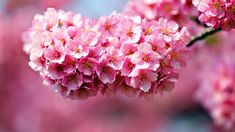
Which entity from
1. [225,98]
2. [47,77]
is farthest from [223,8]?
[225,98]

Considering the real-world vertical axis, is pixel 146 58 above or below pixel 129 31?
below

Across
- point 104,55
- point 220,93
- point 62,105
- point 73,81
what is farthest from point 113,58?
point 62,105

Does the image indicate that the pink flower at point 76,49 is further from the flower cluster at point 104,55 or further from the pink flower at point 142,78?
the pink flower at point 142,78

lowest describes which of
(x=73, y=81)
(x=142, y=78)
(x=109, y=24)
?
(x=142, y=78)

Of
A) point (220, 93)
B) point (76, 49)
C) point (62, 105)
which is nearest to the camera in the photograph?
point (76, 49)

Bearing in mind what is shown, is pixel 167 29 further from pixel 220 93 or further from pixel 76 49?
pixel 220 93

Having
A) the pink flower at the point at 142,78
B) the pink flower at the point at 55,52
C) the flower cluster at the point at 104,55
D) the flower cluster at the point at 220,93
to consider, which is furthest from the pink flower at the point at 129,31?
the flower cluster at the point at 220,93

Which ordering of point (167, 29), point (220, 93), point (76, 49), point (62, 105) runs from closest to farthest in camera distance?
1. point (76, 49)
2. point (167, 29)
3. point (220, 93)
4. point (62, 105)
